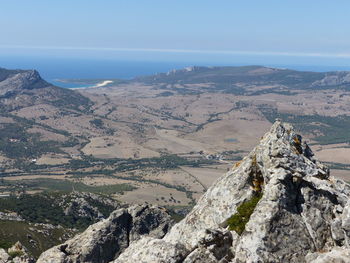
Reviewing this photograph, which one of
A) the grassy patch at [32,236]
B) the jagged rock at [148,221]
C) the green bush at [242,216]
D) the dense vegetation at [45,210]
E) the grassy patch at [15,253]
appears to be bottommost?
the dense vegetation at [45,210]

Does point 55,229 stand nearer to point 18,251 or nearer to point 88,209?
point 88,209

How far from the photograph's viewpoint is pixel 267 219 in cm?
2064

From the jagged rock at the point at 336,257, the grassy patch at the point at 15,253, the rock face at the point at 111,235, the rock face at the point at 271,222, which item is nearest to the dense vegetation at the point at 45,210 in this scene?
the grassy patch at the point at 15,253

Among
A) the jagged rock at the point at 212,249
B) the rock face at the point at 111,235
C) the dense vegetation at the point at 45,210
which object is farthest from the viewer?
the dense vegetation at the point at 45,210

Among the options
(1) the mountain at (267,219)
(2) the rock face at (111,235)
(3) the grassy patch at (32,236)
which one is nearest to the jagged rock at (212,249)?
(1) the mountain at (267,219)

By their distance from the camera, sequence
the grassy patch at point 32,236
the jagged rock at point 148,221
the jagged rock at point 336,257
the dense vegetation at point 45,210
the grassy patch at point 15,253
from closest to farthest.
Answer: the jagged rock at point 336,257
the jagged rock at point 148,221
the grassy patch at point 15,253
the grassy patch at point 32,236
the dense vegetation at point 45,210

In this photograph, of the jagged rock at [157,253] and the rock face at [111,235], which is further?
the rock face at [111,235]

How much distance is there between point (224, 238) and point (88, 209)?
317ft

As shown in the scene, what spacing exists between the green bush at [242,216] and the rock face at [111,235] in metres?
14.3

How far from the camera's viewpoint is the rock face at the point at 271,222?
19906mm

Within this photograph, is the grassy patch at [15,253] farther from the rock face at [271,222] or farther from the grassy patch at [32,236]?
the rock face at [271,222]

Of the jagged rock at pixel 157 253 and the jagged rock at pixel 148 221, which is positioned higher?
the jagged rock at pixel 157 253

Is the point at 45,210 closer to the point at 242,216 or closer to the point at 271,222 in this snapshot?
the point at 242,216

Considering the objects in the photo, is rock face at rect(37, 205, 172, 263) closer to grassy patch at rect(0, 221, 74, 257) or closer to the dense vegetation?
grassy patch at rect(0, 221, 74, 257)
